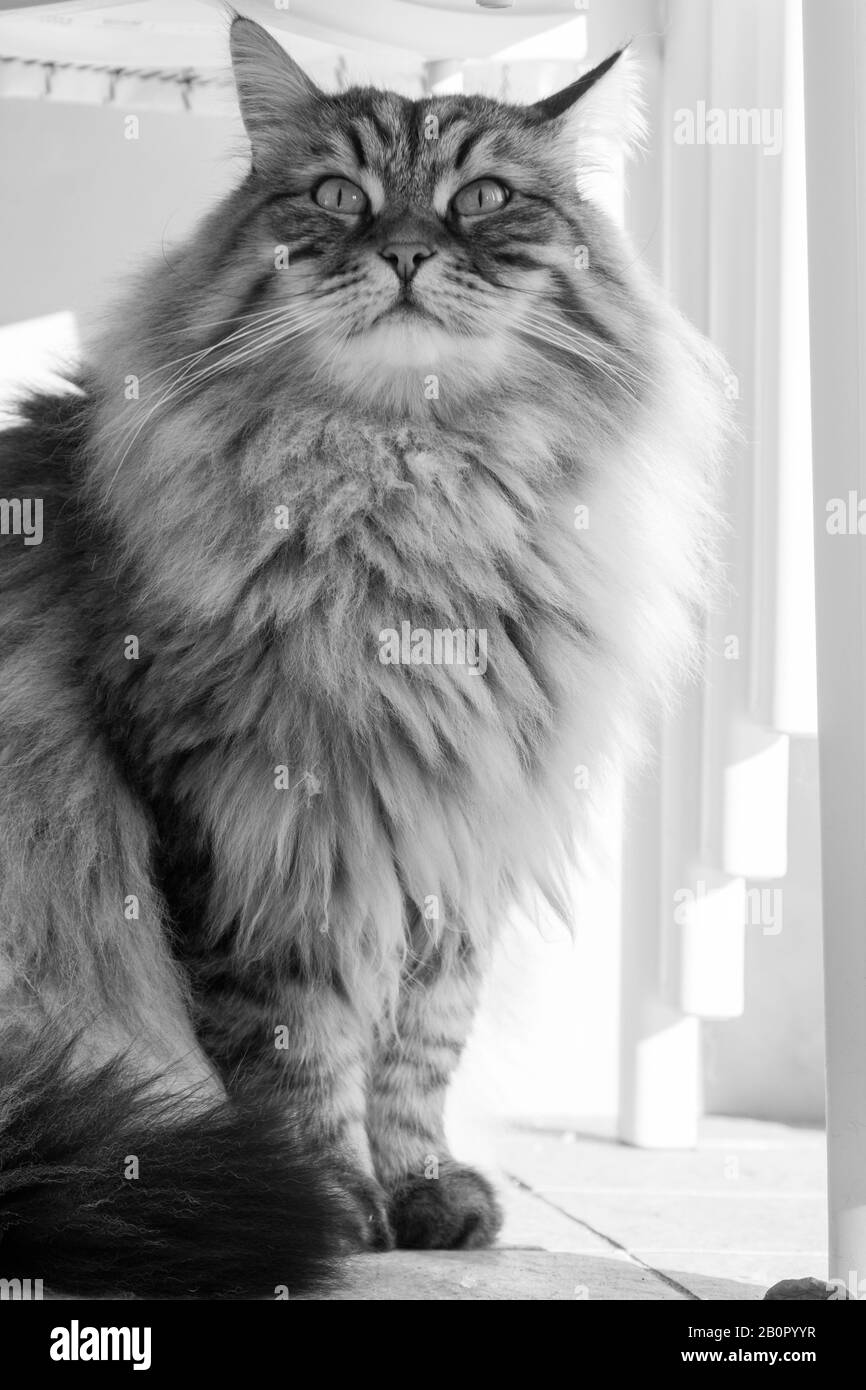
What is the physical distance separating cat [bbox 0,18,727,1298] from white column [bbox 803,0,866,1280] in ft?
1.00

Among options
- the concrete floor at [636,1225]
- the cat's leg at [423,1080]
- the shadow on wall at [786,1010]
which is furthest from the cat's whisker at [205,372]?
the shadow on wall at [786,1010]

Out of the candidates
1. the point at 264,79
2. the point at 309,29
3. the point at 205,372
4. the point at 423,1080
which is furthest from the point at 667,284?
the point at 423,1080

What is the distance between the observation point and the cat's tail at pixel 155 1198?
1.16 metres

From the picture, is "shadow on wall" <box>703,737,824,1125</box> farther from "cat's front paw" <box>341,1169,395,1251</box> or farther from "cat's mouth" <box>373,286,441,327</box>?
"cat's mouth" <box>373,286,441,327</box>

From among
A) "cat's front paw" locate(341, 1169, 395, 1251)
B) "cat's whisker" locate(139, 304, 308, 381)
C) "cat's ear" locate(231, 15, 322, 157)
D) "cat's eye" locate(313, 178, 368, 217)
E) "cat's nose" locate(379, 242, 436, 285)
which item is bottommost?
"cat's front paw" locate(341, 1169, 395, 1251)

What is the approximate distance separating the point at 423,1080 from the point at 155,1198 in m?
0.57

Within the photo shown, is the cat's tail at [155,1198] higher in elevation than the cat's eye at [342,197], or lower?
lower

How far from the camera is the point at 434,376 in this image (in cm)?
152

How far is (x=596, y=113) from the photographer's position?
173cm

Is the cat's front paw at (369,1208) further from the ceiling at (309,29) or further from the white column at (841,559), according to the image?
the ceiling at (309,29)

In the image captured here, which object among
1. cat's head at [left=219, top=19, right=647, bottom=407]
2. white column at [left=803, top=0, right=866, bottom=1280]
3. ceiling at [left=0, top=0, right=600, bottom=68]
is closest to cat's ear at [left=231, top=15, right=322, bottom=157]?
cat's head at [left=219, top=19, right=647, bottom=407]

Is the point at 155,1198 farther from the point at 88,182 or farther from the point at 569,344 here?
the point at 88,182

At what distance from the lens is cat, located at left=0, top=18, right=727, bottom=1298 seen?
4.87 feet

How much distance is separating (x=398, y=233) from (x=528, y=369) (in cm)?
21
